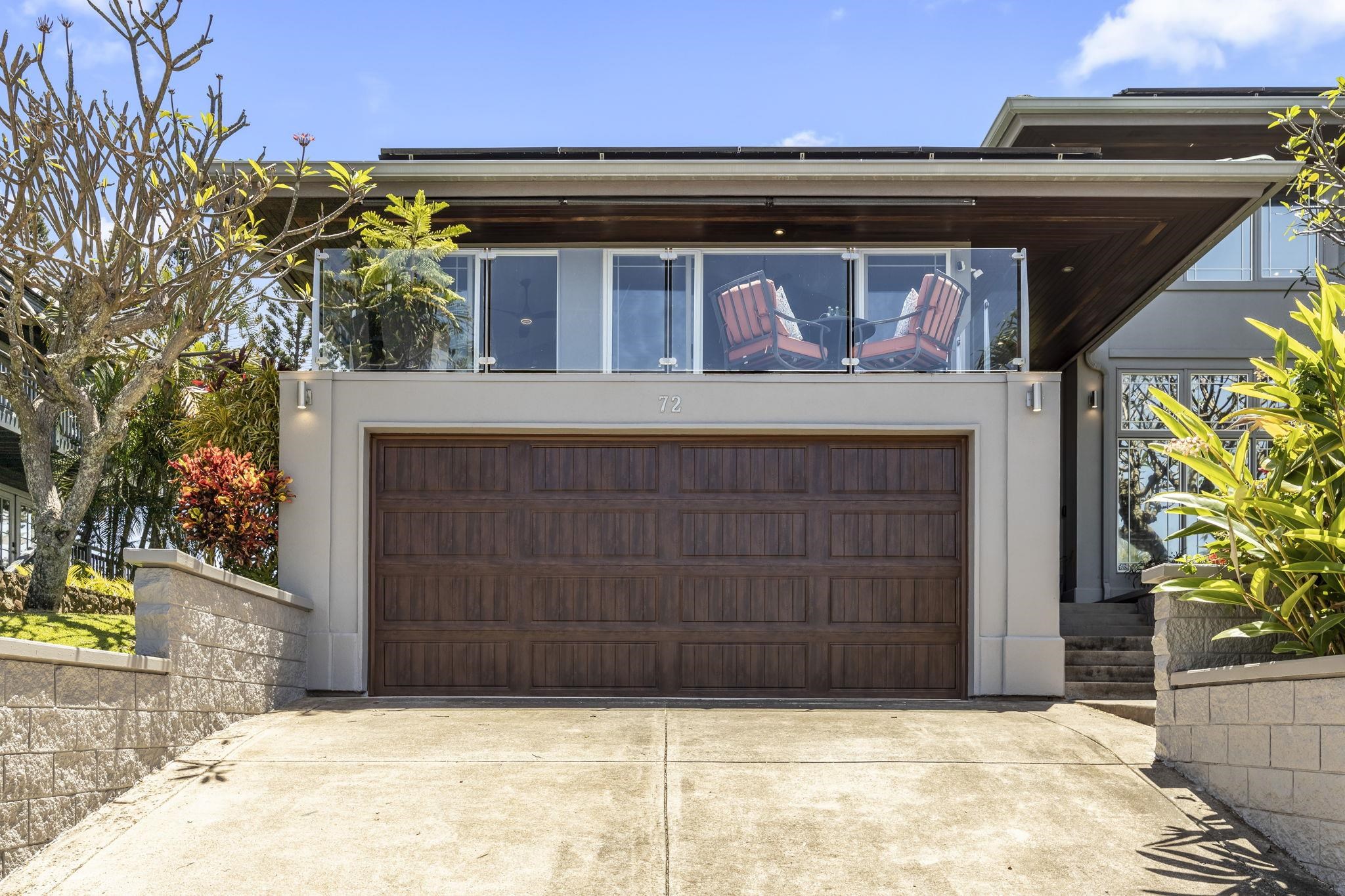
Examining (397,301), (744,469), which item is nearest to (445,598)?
(397,301)

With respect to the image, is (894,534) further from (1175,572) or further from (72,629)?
(72,629)

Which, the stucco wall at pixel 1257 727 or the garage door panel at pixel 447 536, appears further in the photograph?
the garage door panel at pixel 447 536

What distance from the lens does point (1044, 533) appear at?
9.55m

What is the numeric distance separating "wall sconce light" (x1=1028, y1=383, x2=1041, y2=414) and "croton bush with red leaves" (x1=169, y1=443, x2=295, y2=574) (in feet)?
20.5

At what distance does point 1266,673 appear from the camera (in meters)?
5.87

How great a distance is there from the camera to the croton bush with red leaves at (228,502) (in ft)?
30.1

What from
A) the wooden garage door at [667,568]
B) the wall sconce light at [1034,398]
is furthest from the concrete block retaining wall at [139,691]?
the wall sconce light at [1034,398]

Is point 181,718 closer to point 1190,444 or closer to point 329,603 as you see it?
point 329,603

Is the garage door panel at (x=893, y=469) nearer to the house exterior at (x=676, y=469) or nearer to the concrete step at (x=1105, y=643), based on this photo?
the house exterior at (x=676, y=469)

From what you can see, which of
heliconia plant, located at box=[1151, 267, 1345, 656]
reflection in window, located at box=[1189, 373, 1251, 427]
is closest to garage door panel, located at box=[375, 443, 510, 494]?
heliconia plant, located at box=[1151, 267, 1345, 656]

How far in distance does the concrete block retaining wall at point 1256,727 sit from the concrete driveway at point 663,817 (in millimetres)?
162

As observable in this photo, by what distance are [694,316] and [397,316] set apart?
8.40 ft

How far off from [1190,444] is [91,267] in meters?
7.30

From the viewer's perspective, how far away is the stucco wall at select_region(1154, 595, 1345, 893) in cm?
537
